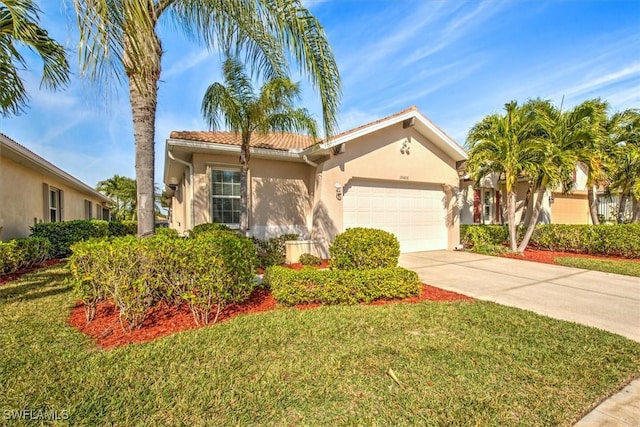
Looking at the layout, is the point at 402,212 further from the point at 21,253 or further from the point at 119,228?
the point at 119,228

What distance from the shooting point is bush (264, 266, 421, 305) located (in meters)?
5.41

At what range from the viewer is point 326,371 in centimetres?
319

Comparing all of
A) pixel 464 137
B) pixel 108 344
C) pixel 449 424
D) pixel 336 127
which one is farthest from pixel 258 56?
pixel 464 137

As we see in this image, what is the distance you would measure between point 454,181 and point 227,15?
34.8 feet

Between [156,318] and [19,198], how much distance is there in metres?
9.82

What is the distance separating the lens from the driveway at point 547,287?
4996 millimetres

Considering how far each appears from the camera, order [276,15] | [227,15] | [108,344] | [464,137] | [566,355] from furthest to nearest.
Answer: [464,137] < [227,15] < [276,15] < [108,344] < [566,355]

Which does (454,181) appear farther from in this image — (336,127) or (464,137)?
A: (336,127)

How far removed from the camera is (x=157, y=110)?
16.2ft

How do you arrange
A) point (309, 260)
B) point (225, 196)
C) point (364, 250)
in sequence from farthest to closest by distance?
point (225, 196)
point (309, 260)
point (364, 250)

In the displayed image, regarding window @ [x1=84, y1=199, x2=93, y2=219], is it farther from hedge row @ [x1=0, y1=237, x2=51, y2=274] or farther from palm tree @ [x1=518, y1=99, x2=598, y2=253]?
palm tree @ [x1=518, y1=99, x2=598, y2=253]

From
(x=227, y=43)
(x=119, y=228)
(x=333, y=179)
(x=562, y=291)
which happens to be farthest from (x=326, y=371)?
(x=119, y=228)

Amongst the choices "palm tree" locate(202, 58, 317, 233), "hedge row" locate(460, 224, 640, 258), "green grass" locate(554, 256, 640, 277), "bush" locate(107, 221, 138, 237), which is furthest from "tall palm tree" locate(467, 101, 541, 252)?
"bush" locate(107, 221, 138, 237)

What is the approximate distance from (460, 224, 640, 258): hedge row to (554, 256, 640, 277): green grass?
1188 mm
